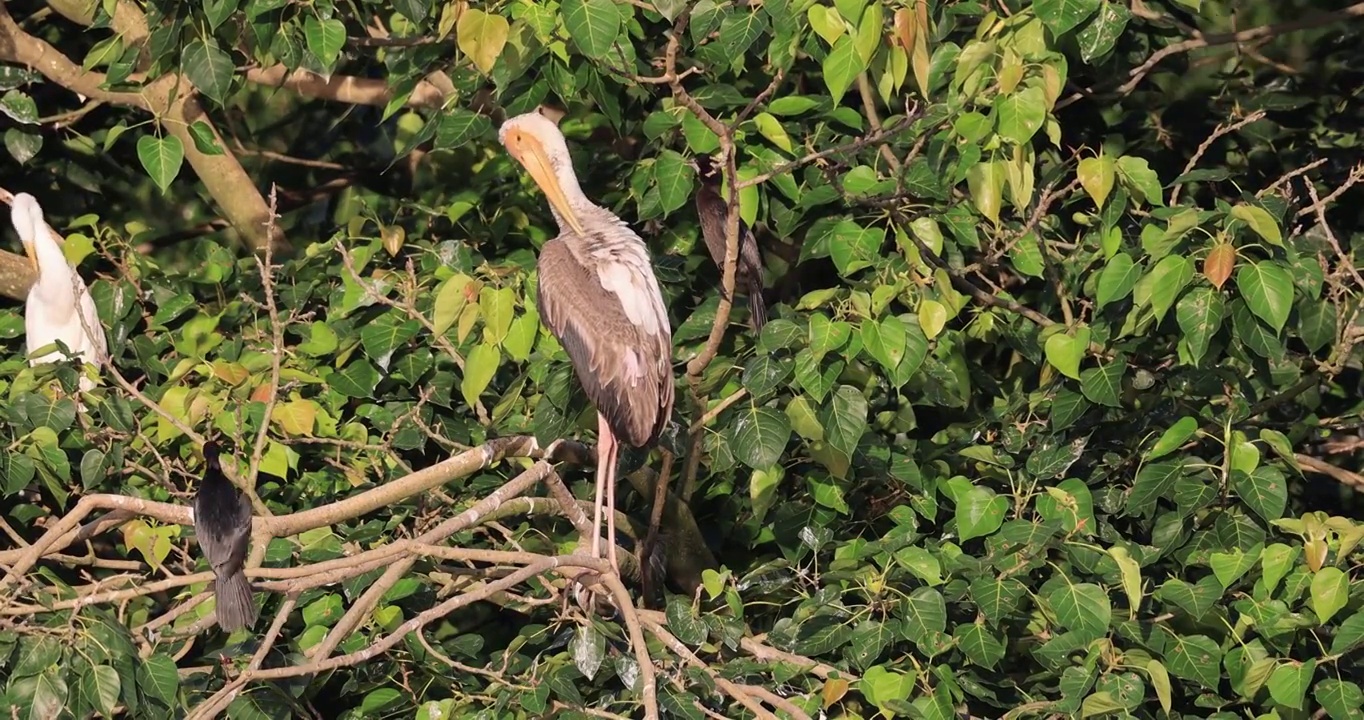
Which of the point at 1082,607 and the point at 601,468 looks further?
the point at 601,468

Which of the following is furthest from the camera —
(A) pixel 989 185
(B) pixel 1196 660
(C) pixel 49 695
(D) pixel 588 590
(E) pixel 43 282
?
(E) pixel 43 282

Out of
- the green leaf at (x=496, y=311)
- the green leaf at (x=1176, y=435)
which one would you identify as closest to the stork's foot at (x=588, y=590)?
the green leaf at (x=496, y=311)

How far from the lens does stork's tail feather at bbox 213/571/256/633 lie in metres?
3.75

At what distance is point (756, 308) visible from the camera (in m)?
4.66

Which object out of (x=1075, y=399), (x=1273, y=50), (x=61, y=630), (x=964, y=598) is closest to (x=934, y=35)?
(x=1075, y=399)

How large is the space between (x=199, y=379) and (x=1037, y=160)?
2.53 metres

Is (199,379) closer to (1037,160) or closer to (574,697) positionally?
(574,697)

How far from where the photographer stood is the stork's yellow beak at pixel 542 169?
15.0 ft

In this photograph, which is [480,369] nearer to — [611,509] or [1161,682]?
[611,509]

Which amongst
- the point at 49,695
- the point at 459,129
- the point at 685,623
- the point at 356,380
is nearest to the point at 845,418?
the point at 685,623

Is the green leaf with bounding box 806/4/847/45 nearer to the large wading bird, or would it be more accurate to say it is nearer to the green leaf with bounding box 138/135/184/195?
the large wading bird

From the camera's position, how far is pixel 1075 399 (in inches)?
165

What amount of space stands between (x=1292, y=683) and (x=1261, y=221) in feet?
3.40

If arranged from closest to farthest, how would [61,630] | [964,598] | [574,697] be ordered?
[61,630] → [574,697] → [964,598]
